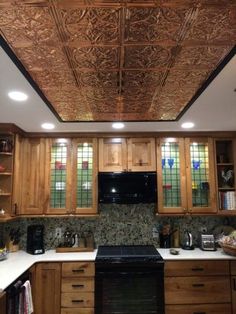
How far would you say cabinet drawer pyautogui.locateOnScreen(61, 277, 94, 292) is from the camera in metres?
3.15

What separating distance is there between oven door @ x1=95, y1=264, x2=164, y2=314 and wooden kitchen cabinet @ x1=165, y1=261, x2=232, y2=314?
11 cm

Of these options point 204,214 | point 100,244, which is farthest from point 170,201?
point 100,244

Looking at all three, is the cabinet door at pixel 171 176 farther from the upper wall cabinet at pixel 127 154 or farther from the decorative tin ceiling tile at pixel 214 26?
the decorative tin ceiling tile at pixel 214 26

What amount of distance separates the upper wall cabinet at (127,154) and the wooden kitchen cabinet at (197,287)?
1.24 metres

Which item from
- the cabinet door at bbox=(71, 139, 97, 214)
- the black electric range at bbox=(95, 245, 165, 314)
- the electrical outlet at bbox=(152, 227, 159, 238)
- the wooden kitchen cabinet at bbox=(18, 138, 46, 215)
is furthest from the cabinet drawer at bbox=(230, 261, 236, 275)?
the wooden kitchen cabinet at bbox=(18, 138, 46, 215)

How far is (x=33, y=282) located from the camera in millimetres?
3105

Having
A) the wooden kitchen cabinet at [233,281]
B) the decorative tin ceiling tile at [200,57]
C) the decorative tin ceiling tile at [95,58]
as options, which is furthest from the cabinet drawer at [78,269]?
the decorative tin ceiling tile at [200,57]

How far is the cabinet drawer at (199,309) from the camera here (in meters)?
3.11

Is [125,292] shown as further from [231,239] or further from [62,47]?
[62,47]

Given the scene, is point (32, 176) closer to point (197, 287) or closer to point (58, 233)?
point (58, 233)

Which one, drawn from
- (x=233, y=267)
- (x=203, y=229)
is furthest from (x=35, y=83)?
(x=203, y=229)

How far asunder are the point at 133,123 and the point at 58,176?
125 centimetres

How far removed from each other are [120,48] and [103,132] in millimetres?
2174

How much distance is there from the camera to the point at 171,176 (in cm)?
366
